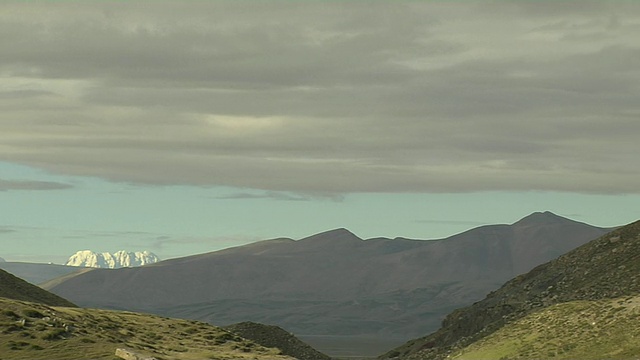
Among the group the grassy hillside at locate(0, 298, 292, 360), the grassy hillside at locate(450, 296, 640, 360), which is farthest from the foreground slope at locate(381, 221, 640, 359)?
the grassy hillside at locate(0, 298, 292, 360)

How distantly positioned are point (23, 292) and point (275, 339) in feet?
121

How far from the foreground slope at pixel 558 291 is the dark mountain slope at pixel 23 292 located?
162 ft

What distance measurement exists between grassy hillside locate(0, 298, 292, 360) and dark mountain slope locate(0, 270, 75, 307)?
75.7ft

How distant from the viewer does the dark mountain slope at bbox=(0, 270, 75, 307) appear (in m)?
114

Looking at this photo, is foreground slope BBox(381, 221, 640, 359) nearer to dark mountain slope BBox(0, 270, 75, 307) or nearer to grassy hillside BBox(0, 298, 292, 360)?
grassy hillside BBox(0, 298, 292, 360)

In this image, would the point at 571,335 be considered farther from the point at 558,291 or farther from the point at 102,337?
the point at 102,337

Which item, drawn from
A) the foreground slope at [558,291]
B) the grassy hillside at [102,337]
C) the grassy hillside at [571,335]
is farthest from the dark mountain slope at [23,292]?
the grassy hillside at [571,335]

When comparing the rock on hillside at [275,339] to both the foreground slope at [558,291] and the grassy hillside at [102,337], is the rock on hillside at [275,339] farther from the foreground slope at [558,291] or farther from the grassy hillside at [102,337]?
the grassy hillside at [102,337]

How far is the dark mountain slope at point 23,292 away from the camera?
375ft

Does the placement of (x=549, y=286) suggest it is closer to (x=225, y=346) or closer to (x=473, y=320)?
(x=473, y=320)

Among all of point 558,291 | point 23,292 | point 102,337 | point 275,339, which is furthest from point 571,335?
point 23,292

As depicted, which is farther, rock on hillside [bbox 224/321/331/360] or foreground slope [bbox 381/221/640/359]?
rock on hillside [bbox 224/321/331/360]

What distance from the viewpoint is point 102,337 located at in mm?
78688

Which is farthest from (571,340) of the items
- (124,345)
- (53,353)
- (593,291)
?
(53,353)
